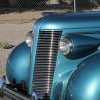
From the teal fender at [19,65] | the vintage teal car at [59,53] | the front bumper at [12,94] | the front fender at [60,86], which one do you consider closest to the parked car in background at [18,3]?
the teal fender at [19,65]

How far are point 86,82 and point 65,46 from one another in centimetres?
54

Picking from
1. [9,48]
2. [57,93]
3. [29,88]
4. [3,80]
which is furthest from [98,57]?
[9,48]

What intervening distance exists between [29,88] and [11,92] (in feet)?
0.73

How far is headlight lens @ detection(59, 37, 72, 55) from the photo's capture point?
169 inches

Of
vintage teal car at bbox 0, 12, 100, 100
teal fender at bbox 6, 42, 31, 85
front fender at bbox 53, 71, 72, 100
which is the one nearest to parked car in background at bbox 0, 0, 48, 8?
teal fender at bbox 6, 42, 31, 85

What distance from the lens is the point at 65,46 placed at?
4.32 m

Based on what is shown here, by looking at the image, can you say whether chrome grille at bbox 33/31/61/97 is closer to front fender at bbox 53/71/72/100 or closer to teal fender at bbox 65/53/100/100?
front fender at bbox 53/71/72/100

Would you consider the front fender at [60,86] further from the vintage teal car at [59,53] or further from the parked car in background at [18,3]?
the parked car in background at [18,3]

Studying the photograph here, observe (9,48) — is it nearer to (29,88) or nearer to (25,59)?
(25,59)

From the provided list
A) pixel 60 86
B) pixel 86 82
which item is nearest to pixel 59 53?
pixel 60 86

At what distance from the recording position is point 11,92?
4.63m

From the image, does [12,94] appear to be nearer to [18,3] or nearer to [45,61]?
[45,61]

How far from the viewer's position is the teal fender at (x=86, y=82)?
3916 mm

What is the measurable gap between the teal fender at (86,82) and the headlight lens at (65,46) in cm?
23
